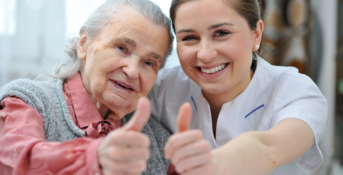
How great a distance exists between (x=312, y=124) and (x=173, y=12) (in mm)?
662

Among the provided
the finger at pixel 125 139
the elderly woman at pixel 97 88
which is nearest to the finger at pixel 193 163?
the finger at pixel 125 139

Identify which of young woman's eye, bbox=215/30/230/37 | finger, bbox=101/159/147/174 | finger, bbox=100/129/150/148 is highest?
young woman's eye, bbox=215/30/230/37

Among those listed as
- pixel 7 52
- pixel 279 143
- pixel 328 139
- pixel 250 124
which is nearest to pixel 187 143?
pixel 279 143

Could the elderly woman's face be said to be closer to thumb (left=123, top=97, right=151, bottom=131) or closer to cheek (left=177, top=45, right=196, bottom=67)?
cheek (left=177, top=45, right=196, bottom=67)

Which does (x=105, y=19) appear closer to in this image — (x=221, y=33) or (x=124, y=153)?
(x=221, y=33)

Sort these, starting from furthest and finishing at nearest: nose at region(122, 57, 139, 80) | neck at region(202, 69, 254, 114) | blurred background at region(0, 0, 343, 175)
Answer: blurred background at region(0, 0, 343, 175)
neck at region(202, 69, 254, 114)
nose at region(122, 57, 139, 80)

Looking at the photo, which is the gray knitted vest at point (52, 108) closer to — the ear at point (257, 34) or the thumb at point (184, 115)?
the thumb at point (184, 115)

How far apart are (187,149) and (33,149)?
39 cm

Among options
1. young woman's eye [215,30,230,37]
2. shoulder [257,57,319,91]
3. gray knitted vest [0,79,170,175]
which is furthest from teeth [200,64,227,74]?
gray knitted vest [0,79,170,175]

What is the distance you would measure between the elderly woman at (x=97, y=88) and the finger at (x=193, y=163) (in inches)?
8.5

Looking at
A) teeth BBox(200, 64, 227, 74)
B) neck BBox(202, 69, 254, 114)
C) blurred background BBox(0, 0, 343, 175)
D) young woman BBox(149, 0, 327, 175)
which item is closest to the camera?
young woman BBox(149, 0, 327, 175)

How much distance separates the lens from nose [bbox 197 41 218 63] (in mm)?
1078

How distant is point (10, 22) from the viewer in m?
1.65

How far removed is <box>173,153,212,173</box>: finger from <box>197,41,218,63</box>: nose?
491 millimetres
